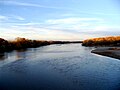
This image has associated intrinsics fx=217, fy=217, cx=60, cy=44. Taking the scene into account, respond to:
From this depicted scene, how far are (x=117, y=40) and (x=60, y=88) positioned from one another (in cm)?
6276

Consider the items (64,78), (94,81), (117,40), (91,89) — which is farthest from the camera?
(117,40)

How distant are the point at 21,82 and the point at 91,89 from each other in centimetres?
365

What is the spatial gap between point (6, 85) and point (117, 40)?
62.8 m

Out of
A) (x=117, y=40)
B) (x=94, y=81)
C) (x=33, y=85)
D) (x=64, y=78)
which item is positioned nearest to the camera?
(x=33, y=85)

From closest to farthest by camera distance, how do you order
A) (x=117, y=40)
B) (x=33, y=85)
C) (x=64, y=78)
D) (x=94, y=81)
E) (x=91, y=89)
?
(x=91, y=89) < (x=33, y=85) < (x=94, y=81) < (x=64, y=78) < (x=117, y=40)

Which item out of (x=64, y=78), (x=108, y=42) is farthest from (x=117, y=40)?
(x=64, y=78)

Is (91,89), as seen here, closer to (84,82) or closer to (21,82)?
(84,82)

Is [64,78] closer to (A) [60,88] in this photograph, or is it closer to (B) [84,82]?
(B) [84,82]

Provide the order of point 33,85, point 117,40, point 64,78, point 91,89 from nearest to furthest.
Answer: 1. point 91,89
2. point 33,85
3. point 64,78
4. point 117,40

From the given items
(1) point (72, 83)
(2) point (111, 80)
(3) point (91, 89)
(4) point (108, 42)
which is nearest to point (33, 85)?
(1) point (72, 83)

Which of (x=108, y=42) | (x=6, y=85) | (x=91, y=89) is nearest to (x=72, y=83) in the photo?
(x=91, y=89)

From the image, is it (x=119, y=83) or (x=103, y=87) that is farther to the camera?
(x=119, y=83)

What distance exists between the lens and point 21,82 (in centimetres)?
1088

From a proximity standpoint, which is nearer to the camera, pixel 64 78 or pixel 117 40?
pixel 64 78
